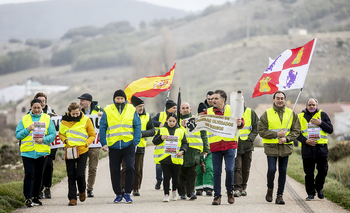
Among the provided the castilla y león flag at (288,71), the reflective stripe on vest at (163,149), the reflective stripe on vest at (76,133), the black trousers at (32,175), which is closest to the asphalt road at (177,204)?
the black trousers at (32,175)

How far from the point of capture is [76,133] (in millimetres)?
9641

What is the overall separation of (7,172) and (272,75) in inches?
483

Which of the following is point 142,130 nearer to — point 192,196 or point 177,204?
point 192,196

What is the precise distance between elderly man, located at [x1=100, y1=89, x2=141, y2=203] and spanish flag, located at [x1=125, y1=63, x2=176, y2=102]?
3107 millimetres

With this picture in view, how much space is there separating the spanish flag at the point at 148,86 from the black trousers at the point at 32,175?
3.86 meters

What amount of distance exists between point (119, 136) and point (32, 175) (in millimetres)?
1810

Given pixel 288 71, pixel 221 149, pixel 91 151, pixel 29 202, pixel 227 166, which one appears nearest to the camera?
pixel 29 202

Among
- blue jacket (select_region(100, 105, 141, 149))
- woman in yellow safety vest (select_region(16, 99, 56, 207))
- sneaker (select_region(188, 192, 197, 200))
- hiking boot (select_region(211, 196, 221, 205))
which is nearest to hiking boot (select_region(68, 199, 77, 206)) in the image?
woman in yellow safety vest (select_region(16, 99, 56, 207))

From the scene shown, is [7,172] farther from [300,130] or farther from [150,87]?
[300,130]

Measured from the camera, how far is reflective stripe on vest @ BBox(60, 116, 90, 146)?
9.59 m

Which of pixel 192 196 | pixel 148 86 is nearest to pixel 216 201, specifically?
pixel 192 196

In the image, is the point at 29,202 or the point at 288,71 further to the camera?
the point at 288,71

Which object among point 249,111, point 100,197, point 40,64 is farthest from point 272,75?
point 40,64

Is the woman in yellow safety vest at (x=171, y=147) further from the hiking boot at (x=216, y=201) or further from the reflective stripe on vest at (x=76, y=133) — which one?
the reflective stripe on vest at (x=76, y=133)
